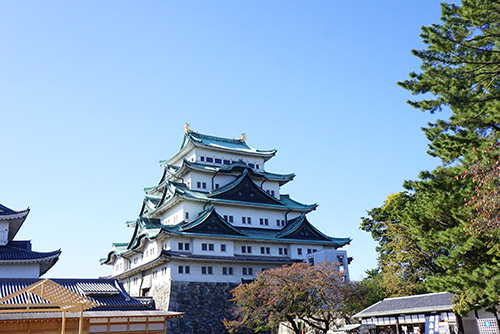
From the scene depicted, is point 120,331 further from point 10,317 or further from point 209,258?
point 209,258

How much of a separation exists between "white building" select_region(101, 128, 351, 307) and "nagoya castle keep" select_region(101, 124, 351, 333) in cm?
9

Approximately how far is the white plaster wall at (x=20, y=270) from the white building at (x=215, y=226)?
8.86 meters

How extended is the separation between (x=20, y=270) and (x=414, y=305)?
88.0ft

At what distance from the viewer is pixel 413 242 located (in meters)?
33.3

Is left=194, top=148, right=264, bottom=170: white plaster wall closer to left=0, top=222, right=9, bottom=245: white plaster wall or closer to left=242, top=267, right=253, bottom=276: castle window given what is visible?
left=242, top=267, right=253, bottom=276: castle window

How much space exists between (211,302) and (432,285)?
21145 millimetres

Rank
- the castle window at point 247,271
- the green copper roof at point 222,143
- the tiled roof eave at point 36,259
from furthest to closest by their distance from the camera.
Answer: the green copper roof at point 222,143 < the castle window at point 247,271 < the tiled roof eave at point 36,259

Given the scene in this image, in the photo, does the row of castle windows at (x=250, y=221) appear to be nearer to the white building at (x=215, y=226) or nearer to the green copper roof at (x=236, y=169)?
the white building at (x=215, y=226)

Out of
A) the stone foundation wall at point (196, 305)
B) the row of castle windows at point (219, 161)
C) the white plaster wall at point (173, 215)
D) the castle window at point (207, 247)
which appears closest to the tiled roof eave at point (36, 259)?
the stone foundation wall at point (196, 305)

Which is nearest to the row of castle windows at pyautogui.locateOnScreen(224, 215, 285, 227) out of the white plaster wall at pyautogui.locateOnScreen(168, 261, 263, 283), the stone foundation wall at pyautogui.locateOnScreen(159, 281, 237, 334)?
the white plaster wall at pyautogui.locateOnScreen(168, 261, 263, 283)

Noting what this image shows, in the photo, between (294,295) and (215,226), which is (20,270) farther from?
(294,295)

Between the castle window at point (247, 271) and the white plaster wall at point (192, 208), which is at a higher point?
the white plaster wall at point (192, 208)

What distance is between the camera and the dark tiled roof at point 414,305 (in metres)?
25.4

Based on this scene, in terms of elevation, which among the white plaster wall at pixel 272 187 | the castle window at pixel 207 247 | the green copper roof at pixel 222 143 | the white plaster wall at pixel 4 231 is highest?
the green copper roof at pixel 222 143
